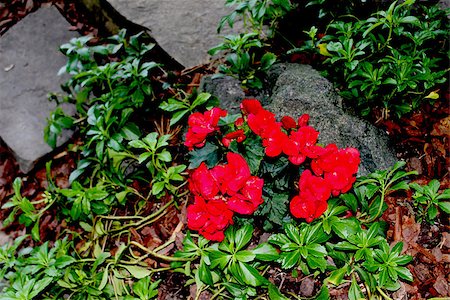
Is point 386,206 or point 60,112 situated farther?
point 60,112

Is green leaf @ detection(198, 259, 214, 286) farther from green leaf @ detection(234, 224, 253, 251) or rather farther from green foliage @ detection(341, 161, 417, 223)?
green foliage @ detection(341, 161, 417, 223)

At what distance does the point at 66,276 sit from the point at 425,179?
213cm

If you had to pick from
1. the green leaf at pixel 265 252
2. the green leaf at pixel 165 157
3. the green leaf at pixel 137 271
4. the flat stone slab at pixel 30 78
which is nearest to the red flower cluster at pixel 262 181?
the green leaf at pixel 265 252

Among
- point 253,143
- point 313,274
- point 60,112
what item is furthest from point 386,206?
point 60,112

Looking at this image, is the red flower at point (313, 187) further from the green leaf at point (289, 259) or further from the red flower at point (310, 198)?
the green leaf at point (289, 259)

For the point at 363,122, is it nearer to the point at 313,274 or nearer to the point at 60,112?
the point at 313,274

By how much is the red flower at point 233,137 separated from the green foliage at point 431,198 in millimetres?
911

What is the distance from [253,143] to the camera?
2.36m

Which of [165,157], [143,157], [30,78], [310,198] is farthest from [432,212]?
[30,78]

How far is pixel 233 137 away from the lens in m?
2.30

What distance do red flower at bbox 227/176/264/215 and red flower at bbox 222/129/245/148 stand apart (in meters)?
0.23

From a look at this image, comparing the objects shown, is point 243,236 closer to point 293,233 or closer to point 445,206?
point 293,233

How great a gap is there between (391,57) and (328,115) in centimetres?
46

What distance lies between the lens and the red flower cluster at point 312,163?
2.17m
